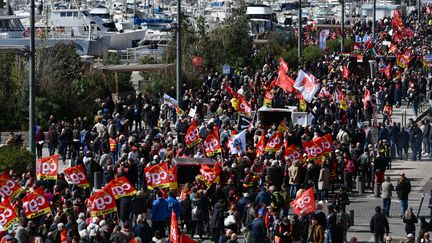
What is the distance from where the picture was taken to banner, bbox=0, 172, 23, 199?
2964 cm

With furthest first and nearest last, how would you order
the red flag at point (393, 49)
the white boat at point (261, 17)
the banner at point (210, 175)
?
the white boat at point (261, 17)
the red flag at point (393, 49)
the banner at point (210, 175)

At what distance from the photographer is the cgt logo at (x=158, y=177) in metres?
31.1

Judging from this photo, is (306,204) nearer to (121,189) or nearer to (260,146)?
(121,189)

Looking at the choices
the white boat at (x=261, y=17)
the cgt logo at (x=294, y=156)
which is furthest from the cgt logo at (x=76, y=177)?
the white boat at (x=261, y=17)

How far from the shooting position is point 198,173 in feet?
111

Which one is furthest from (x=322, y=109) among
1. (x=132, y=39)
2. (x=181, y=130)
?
(x=132, y=39)

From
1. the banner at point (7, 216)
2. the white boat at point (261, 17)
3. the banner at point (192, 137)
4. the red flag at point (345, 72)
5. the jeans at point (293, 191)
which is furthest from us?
the white boat at point (261, 17)

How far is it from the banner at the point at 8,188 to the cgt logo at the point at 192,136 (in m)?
8.99

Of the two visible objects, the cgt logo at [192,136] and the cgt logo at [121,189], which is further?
the cgt logo at [192,136]

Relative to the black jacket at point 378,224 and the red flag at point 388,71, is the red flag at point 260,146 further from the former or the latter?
the red flag at point 388,71

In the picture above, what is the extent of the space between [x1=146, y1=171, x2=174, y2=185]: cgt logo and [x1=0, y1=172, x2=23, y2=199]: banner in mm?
2849

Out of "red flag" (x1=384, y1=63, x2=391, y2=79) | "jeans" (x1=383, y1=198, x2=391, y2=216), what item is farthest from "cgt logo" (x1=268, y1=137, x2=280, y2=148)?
"red flag" (x1=384, y1=63, x2=391, y2=79)

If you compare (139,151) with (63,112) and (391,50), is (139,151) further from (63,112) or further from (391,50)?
(391,50)

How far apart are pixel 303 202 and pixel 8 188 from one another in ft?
18.8
